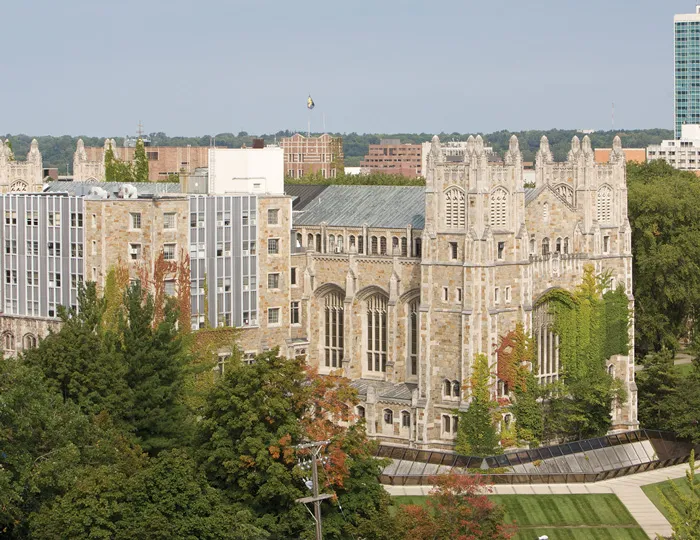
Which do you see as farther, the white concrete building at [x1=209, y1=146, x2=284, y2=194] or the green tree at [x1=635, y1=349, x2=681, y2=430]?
the white concrete building at [x1=209, y1=146, x2=284, y2=194]

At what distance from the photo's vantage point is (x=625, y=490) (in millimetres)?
95250

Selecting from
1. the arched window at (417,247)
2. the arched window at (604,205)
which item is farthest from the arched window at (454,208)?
the arched window at (604,205)

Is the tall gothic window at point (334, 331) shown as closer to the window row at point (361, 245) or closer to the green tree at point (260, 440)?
the window row at point (361, 245)

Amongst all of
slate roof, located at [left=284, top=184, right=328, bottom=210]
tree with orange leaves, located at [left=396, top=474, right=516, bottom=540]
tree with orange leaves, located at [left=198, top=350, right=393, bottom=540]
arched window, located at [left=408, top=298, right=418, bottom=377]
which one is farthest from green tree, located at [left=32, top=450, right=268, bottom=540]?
slate roof, located at [left=284, top=184, right=328, bottom=210]

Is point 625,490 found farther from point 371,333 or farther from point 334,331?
point 334,331

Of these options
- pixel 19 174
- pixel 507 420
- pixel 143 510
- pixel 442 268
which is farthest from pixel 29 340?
pixel 143 510

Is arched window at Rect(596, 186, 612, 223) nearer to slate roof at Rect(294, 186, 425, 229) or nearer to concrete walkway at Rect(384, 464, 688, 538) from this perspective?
slate roof at Rect(294, 186, 425, 229)

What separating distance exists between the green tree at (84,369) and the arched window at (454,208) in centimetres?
2364

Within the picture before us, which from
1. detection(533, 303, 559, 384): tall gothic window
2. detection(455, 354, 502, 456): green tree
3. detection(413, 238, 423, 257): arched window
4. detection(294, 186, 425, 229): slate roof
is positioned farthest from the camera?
detection(294, 186, 425, 229): slate roof

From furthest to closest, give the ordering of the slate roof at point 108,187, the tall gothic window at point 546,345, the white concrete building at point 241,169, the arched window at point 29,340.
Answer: the slate roof at point 108,187, the white concrete building at point 241,169, the arched window at point 29,340, the tall gothic window at point 546,345

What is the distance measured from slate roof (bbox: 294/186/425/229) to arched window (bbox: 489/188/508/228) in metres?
6.23

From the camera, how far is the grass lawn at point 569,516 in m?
87.4

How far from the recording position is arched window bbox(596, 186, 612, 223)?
359 feet

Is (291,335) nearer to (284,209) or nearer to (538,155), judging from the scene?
(284,209)
